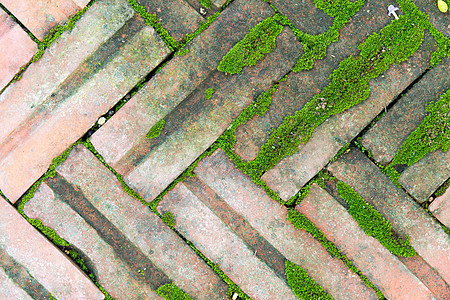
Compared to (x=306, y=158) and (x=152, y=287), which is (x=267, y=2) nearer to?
(x=306, y=158)

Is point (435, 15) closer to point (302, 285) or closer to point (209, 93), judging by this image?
point (209, 93)

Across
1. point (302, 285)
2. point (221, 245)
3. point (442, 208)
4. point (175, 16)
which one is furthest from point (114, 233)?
point (442, 208)

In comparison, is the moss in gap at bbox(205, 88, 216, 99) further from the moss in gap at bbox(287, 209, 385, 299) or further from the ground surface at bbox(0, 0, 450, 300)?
the moss in gap at bbox(287, 209, 385, 299)

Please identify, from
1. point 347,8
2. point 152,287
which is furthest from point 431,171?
point 152,287

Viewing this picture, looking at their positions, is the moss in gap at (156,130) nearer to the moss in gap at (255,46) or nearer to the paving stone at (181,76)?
Answer: the paving stone at (181,76)

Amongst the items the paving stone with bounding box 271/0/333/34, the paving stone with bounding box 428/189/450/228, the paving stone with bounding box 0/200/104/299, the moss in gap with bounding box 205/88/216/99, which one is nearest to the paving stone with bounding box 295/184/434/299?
the paving stone with bounding box 428/189/450/228
